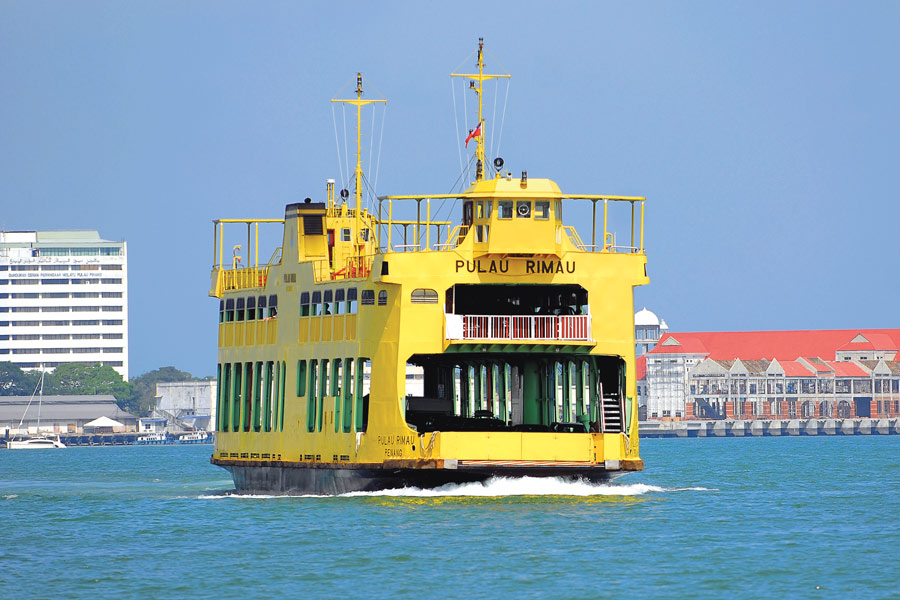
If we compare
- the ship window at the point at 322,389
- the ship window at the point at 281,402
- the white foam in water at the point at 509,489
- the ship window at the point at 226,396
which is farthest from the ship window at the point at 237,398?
the white foam in water at the point at 509,489

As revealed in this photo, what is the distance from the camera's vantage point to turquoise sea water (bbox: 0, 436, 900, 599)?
3334cm

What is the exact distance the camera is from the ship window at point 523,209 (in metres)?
45.2

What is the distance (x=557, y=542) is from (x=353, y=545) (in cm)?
421

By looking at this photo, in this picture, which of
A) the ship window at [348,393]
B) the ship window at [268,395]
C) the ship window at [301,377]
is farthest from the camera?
the ship window at [268,395]

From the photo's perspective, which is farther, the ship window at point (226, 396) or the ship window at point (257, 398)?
the ship window at point (226, 396)

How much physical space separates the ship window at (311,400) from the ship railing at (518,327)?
628cm

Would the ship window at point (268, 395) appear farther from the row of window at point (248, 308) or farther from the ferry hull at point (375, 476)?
the row of window at point (248, 308)

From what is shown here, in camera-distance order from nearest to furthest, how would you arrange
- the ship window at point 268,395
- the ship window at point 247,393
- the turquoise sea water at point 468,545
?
1. the turquoise sea water at point 468,545
2. the ship window at point 268,395
3. the ship window at point 247,393

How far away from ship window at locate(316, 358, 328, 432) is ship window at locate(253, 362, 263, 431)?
4.60m

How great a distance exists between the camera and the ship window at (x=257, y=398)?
53.8m

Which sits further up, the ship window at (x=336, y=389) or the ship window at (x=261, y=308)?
the ship window at (x=261, y=308)

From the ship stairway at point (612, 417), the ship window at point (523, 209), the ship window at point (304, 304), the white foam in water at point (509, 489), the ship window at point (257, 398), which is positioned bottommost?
the white foam in water at point (509, 489)

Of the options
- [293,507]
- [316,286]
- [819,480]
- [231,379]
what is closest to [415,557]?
[293,507]

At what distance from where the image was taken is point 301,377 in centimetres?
5097
